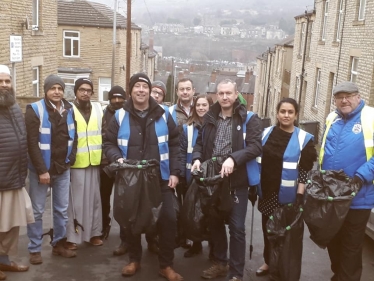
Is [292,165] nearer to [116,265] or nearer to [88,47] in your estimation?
[116,265]

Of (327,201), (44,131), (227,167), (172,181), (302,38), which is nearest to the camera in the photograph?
(327,201)

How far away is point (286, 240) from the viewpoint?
4.51m

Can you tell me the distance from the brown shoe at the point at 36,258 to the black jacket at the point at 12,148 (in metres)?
0.98

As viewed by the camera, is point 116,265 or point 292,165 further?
point 116,265

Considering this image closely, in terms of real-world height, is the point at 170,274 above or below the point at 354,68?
below

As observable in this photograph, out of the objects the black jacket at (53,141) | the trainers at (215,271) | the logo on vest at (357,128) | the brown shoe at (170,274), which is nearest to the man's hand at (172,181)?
the brown shoe at (170,274)

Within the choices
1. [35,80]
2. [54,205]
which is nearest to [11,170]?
[54,205]

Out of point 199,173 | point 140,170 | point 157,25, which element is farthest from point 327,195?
point 157,25

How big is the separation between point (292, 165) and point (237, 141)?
59cm

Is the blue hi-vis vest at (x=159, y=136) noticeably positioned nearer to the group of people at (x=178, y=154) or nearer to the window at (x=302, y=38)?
the group of people at (x=178, y=154)

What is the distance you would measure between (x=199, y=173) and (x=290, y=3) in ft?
434

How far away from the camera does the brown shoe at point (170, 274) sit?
4.82 meters

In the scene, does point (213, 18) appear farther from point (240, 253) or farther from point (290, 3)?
point (240, 253)

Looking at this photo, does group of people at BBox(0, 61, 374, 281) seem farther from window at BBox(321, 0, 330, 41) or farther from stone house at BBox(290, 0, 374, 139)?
window at BBox(321, 0, 330, 41)
